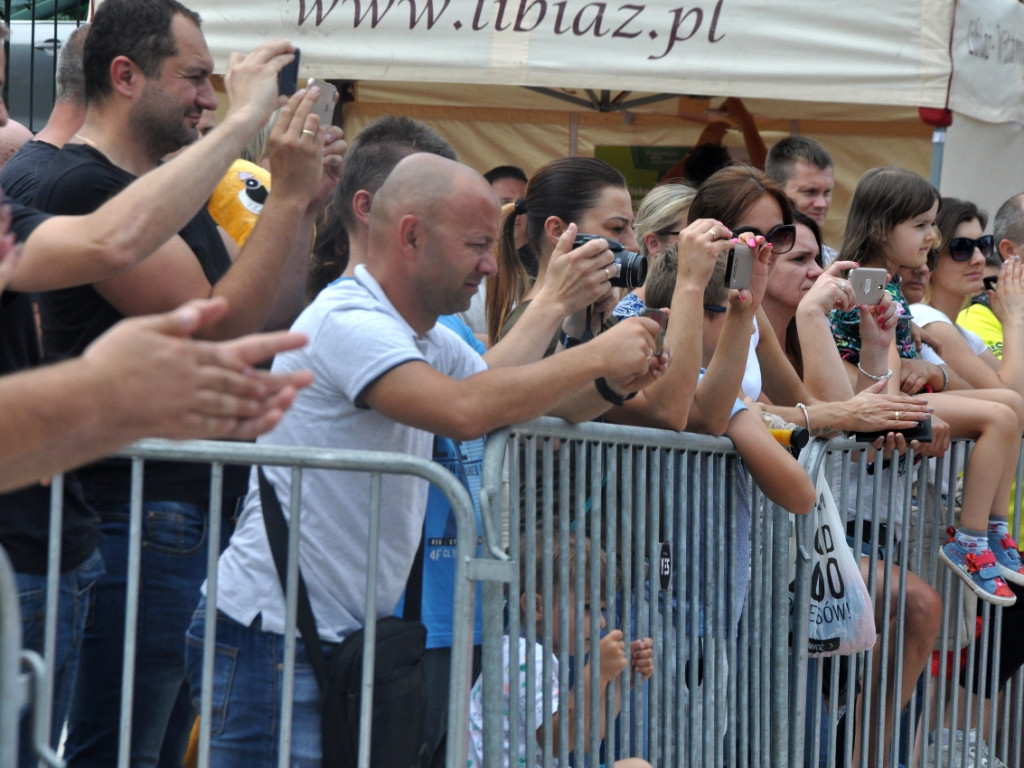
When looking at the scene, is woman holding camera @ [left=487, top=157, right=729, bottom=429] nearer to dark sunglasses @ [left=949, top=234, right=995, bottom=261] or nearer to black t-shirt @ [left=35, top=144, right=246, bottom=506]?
black t-shirt @ [left=35, top=144, right=246, bottom=506]

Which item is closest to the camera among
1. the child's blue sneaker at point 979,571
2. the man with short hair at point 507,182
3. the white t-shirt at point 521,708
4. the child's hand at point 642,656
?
the white t-shirt at point 521,708

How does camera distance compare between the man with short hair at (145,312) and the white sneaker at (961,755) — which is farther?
the white sneaker at (961,755)

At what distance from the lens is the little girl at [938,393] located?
4.45m

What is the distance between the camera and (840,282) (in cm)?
418

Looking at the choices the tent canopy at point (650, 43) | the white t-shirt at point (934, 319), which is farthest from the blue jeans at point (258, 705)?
the tent canopy at point (650, 43)

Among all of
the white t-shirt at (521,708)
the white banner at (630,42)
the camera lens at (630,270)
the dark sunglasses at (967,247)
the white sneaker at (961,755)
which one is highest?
the white banner at (630,42)

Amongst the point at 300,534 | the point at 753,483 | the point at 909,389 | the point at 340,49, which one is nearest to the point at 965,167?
the point at 909,389

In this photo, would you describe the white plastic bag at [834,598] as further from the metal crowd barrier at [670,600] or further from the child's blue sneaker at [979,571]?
the child's blue sneaker at [979,571]

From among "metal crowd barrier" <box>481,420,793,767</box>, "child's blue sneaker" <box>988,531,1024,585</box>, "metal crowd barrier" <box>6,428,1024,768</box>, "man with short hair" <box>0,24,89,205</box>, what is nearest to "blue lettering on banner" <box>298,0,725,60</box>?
"man with short hair" <box>0,24,89,205</box>

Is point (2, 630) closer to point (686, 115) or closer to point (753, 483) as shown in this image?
point (753, 483)

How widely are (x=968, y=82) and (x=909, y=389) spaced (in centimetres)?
185

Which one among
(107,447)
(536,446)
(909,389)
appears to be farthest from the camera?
(909,389)

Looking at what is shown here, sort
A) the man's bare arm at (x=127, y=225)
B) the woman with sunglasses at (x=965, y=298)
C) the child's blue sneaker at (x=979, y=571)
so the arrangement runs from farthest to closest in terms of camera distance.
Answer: the woman with sunglasses at (x=965, y=298), the child's blue sneaker at (x=979, y=571), the man's bare arm at (x=127, y=225)

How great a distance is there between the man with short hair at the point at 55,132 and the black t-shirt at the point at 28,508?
18.9 inches
